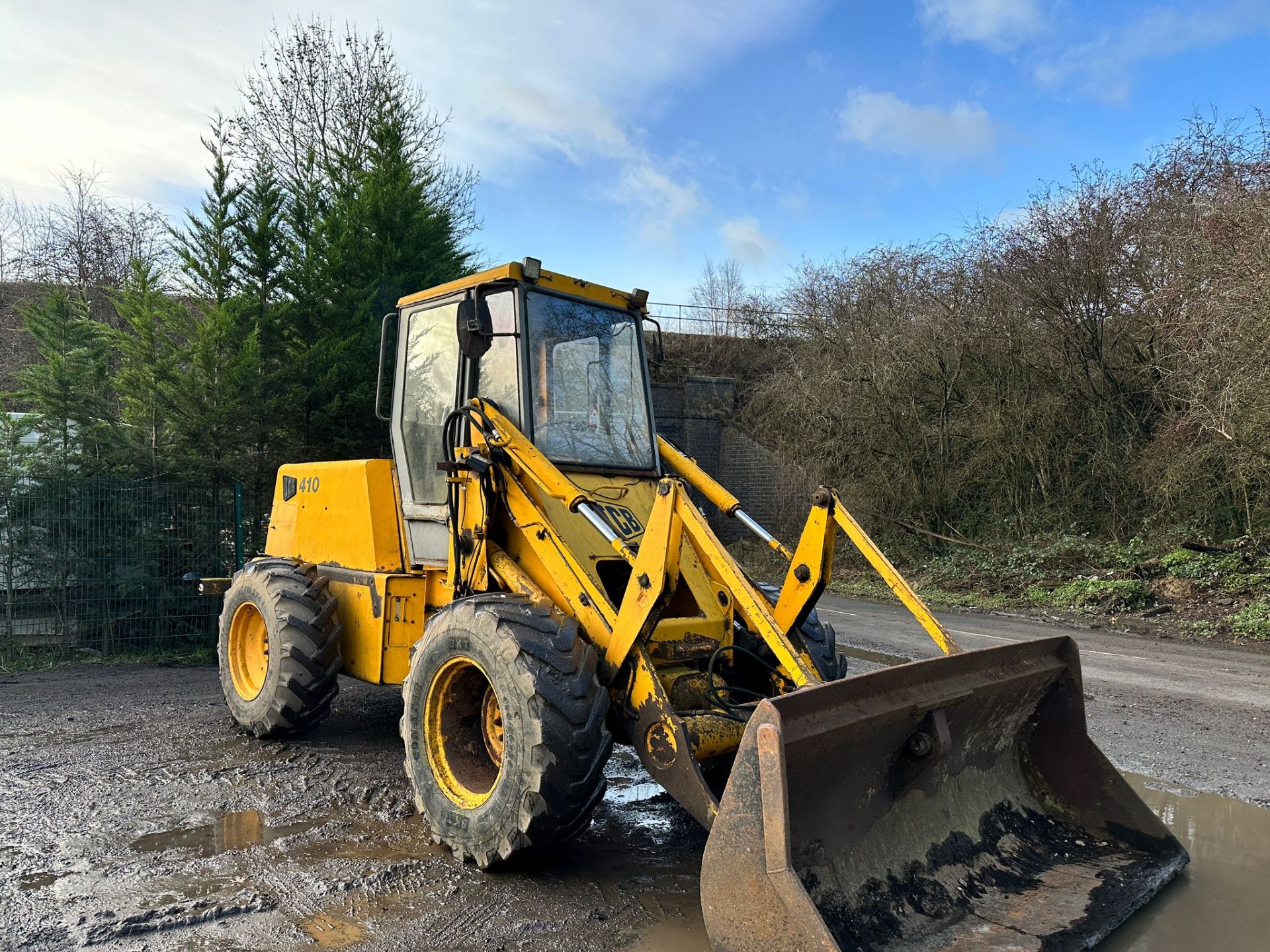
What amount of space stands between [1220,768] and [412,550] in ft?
16.6

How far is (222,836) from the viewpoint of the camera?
450 centimetres

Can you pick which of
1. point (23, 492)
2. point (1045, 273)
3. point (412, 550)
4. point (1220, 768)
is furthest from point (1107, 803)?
→ point (1045, 273)

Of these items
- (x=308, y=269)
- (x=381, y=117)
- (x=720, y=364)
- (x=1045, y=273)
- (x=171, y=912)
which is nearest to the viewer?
(x=171, y=912)

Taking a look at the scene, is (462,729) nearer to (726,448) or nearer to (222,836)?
(222,836)

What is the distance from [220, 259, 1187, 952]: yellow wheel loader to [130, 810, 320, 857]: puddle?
84 cm

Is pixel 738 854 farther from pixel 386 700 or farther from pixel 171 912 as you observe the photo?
pixel 386 700

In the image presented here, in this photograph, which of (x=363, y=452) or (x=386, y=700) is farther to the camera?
(x=363, y=452)

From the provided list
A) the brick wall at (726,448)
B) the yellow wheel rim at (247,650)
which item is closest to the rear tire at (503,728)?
the yellow wheel rim at (247,650)

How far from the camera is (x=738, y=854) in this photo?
2.90 m

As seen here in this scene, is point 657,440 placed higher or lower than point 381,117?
lower

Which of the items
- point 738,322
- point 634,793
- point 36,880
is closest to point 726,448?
point 738,322

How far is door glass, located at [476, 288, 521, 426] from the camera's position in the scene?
4930 mm

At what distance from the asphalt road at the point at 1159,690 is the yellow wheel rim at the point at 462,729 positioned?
13.0 feet

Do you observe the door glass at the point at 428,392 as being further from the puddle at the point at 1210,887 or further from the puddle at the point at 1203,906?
the puddle at the point at 1210,887
